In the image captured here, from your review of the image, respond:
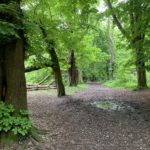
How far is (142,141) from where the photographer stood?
6.50 metres

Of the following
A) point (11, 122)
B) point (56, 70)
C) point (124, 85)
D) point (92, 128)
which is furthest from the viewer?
point (124, 85)

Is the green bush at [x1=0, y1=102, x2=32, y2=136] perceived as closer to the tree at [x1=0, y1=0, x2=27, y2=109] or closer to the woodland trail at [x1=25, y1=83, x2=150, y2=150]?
the tree at [x1=0, y1=0, x2=27, y2=109]

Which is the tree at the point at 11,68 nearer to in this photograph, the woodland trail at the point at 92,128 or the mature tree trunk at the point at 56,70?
the woodland trail at the point at 92,128

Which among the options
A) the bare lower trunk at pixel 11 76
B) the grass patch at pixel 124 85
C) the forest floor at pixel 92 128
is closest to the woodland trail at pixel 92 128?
the forest floor at pixel 92 128

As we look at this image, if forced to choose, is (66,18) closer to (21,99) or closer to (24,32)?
(24,32)

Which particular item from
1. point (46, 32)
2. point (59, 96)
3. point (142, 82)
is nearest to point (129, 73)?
point (142, 82)

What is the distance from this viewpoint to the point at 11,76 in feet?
20.4

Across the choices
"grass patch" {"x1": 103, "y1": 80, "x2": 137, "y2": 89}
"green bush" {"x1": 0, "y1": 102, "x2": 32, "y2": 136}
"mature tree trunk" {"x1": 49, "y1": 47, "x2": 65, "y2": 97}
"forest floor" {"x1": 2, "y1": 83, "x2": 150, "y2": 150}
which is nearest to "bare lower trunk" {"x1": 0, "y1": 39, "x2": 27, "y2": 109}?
"green bush" {"x1": 0, "y1": 102, "x2": 32, "y2": 136}

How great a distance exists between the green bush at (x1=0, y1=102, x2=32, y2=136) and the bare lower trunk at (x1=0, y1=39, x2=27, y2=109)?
0.87ft

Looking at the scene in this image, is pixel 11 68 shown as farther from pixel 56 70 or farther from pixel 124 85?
pixel 124 85

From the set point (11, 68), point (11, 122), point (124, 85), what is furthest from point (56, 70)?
point (124, 85)

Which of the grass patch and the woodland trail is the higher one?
the grass patch

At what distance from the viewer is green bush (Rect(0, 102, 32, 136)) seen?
5.71 metres

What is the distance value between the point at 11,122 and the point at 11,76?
1.11m
